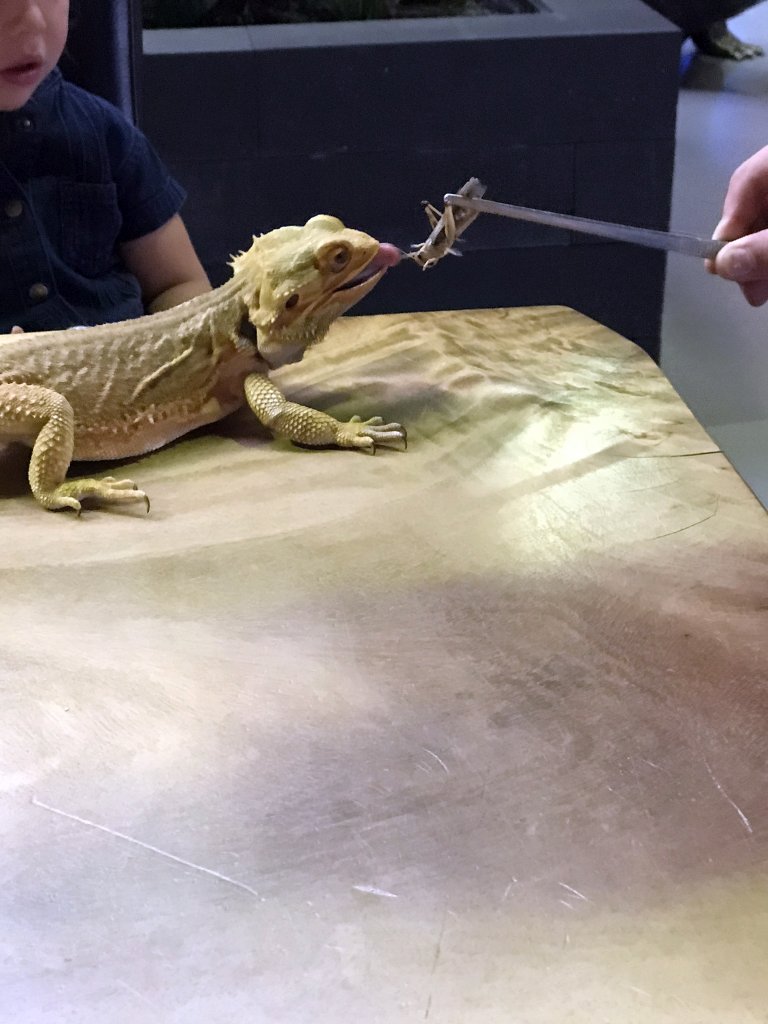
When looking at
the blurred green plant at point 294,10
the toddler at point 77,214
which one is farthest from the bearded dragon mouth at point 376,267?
the blurred green plant at point 294,10

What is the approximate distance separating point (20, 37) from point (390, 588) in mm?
864

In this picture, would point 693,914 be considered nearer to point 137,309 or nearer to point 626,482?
point 626,482

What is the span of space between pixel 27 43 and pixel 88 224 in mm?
341

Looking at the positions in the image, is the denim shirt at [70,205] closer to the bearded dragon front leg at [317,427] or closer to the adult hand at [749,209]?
the bearded dragon front leg at [317,427]

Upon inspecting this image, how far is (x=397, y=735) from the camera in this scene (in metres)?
0.93

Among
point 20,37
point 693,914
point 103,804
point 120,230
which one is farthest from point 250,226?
point 693,914

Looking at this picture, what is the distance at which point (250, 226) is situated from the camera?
2.10 metres

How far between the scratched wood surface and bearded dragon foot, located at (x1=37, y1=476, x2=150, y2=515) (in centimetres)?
2

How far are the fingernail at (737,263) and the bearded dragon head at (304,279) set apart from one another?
464 mm

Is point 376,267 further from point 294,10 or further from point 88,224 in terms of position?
point 294,10

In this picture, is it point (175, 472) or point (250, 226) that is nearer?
point (175, 472)

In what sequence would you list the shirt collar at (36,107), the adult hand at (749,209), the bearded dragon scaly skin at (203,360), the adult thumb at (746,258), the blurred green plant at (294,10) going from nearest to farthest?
1. the adult thumb at (746,258)
2. the adult hand at (749,209)
3. the bearded dragon scaly skin at (203,360)
4. the shirt collar at (36,107)
5. the blurred green plant at (294,10)

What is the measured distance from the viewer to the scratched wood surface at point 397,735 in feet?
2.39

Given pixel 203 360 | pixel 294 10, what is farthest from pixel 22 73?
pixel 294 10
